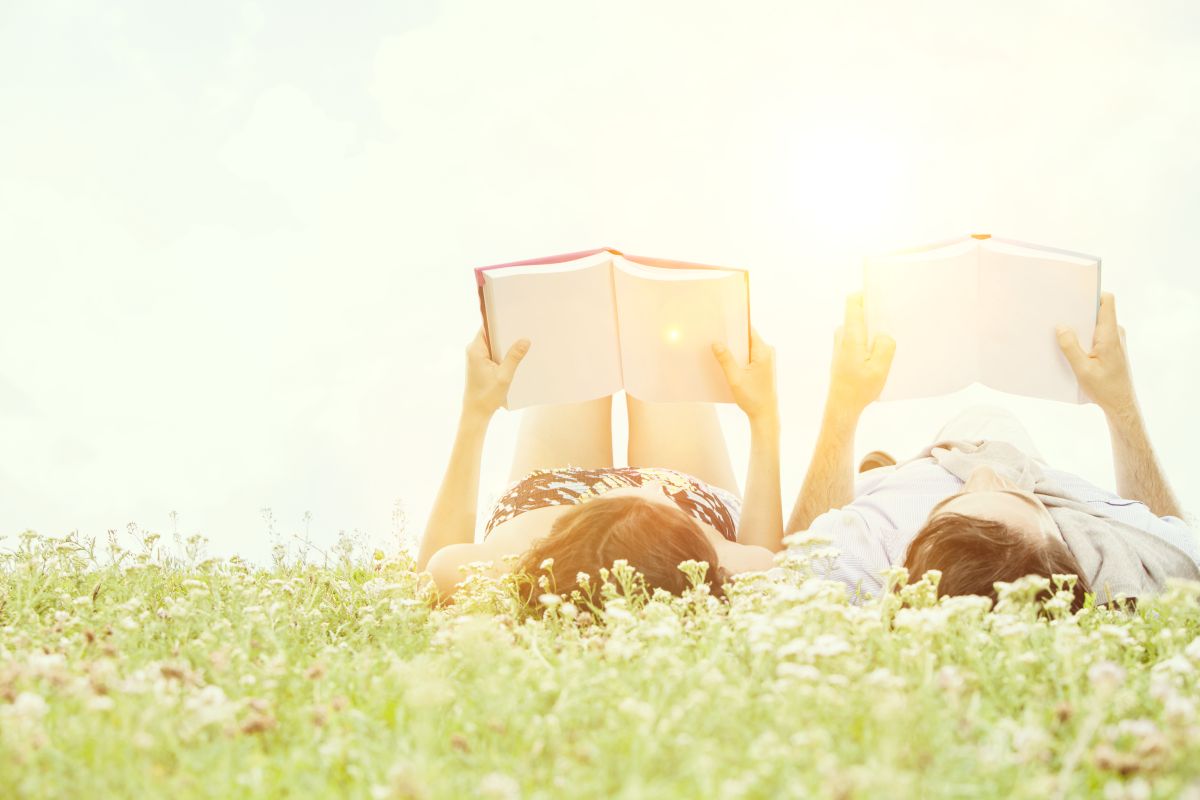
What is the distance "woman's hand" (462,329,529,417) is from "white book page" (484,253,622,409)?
→ 0.04m

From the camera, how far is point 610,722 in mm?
1786

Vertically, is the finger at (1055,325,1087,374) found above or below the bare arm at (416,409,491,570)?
above

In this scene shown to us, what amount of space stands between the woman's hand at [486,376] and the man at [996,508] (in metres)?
1.59

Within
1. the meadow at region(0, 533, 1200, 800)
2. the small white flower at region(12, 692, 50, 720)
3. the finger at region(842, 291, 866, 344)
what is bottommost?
the meadow at region(0, 533, 1200, 800)

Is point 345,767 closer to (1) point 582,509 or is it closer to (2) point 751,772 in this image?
(2) point 751,772

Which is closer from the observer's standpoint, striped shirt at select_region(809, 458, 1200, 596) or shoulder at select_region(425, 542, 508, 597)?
shoulder at select_region(425, 542, 508, 597)

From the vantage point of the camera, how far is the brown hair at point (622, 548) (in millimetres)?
3670

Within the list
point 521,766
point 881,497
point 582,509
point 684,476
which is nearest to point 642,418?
point 684,476

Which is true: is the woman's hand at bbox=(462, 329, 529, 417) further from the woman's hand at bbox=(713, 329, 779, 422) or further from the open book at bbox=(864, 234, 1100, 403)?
the open book at bbox=(864, 234, 1100, 403)

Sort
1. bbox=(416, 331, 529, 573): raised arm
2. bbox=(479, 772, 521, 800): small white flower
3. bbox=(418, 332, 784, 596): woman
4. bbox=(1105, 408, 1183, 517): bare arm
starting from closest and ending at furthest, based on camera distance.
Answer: bbox=(479, 772, 521, 800): small white flower < bbox=(418, 332, 784, 596): woman < bbox=(416, 331, 529, 573): raised arm < bbox=(1105, 408, 1183, 517): bare arm

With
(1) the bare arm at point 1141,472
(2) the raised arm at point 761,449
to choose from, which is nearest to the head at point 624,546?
(2) the raised arm at point 761,449

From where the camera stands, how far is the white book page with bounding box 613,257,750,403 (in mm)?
4312

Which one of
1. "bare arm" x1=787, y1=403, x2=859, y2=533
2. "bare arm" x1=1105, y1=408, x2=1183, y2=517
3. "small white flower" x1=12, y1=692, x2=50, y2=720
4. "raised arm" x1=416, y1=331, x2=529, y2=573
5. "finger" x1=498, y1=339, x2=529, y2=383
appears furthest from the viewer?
"bare arm" x1=1105, y1=408, x2=1183, y2=517

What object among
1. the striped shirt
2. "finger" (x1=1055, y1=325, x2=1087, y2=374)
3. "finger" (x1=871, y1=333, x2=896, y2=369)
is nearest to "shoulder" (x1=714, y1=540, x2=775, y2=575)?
the striped shirt
